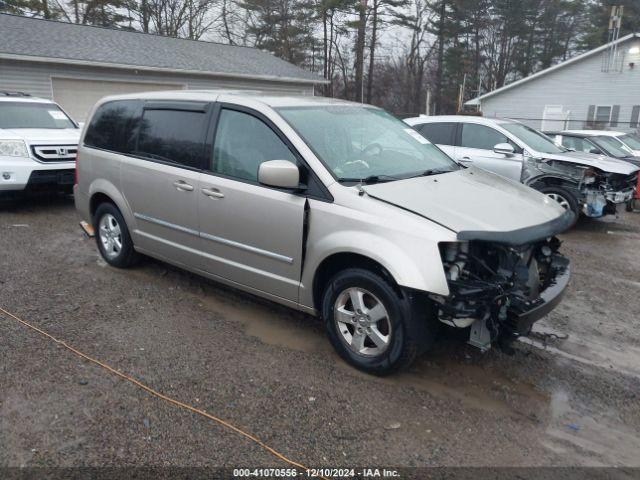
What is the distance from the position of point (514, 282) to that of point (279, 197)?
5.67 ft

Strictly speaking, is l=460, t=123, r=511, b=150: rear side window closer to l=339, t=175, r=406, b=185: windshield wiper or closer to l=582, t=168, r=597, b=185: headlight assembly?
l=582, t=168, r=597, b=185: headlight assembly

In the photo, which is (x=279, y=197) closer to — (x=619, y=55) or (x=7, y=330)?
(x=7, y=330)

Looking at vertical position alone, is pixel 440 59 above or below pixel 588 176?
above

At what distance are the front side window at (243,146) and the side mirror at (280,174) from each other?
0.81 feet

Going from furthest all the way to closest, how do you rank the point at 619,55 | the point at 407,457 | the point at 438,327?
1. the point at 619,55
2. the point at 438,327
3. the point at 407,457

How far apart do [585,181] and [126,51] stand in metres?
15.3

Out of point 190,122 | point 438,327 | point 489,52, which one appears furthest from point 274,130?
point 489,52

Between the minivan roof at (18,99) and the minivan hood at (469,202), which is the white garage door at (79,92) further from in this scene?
the minivan hood at (469,202)

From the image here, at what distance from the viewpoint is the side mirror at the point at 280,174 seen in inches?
145

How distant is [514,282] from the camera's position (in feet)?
10.9

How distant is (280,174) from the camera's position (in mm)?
3674

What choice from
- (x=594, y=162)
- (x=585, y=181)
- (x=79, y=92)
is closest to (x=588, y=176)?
(x=585, y=181)

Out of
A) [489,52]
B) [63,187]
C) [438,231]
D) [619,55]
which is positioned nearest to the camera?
[438,231]

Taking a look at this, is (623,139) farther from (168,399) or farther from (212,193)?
(168,399)
